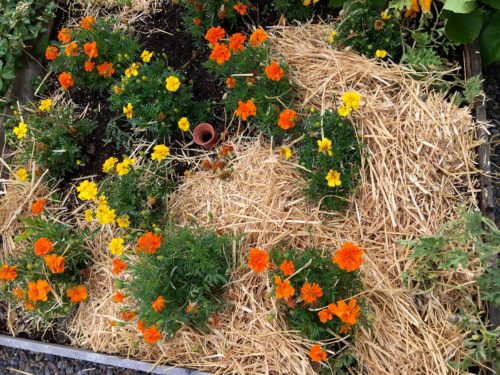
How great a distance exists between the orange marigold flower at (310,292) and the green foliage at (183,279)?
19.4 inches

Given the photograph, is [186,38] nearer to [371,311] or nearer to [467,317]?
[371,311]

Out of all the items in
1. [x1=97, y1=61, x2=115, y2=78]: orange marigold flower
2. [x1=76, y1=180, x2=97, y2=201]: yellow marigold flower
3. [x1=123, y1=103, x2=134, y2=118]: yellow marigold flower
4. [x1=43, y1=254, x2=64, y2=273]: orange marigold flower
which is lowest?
[x1=43, y1=254, x2=64, y2=273]: orange marigold flower

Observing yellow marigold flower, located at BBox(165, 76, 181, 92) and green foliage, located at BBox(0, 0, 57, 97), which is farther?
green foliage, located at BBox(0, 0, 57, 97)

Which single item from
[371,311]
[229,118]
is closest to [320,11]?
[229,118]

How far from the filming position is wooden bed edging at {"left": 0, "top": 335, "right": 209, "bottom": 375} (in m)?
2.43

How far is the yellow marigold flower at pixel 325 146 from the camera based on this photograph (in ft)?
7.75

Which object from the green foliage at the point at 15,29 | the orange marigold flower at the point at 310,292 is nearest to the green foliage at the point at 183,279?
the orange marigold flower at the point at 310,292

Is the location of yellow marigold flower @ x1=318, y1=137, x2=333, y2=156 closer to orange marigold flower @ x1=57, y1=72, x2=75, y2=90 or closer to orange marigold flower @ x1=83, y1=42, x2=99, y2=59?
orange marigold flower @ x1=83, y1=42, x2=99, y2=59

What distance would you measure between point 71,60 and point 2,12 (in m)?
1.14

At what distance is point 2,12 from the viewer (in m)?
3.69

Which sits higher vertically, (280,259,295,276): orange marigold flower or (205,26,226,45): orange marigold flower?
(205,26,226,45): orange marigold flower

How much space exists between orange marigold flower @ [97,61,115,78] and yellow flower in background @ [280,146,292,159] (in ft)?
4.54

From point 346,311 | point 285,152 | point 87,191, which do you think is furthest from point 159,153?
point 346,311

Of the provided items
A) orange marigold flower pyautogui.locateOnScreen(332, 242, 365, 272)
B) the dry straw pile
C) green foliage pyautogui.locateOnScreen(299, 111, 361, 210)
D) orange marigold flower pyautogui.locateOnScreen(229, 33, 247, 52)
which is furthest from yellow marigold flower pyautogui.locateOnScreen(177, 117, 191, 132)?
orange marigold flower pyautogui.locateOnScreen(332, 242, 365, 272)
